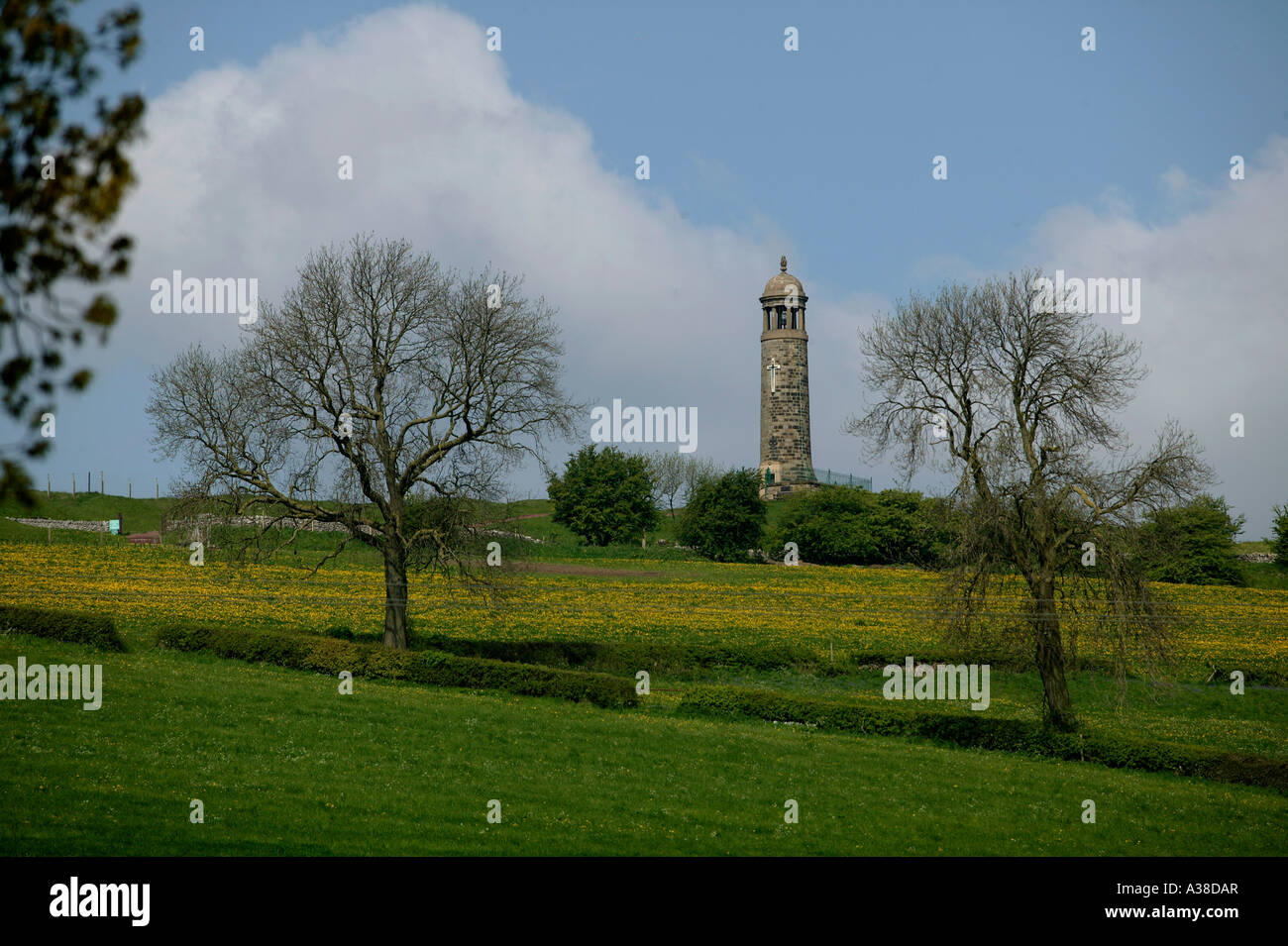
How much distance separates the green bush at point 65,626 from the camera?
3194 centimetres

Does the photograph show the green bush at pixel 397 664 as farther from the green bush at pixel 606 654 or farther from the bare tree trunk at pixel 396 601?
the green bush at pixel 606 654

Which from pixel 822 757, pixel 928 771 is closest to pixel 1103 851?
pixel 928 771

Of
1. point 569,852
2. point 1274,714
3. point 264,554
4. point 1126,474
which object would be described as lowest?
point 1274,714

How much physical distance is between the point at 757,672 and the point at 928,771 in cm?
1604

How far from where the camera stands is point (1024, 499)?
3181 centimetres

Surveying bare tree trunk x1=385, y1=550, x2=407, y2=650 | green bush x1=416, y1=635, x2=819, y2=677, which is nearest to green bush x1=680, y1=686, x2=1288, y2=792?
green bush x1=416, y1=635, x2=819, y2=677

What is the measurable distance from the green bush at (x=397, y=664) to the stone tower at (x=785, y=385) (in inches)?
3108

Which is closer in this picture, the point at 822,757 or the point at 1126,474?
the point at 822,757

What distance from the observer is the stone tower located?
111 m

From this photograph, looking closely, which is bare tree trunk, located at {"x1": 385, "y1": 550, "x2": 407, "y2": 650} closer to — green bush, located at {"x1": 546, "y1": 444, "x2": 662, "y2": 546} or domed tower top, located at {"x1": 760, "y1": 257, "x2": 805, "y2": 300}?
green bush, located at {"x1": 546, "y1": 444, "x2": 662, "y2": 546}

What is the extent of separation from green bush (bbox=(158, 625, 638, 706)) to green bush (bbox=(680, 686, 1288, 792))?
123 inches

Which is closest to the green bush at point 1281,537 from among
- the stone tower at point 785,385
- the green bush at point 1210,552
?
the green bush at point 1210,552

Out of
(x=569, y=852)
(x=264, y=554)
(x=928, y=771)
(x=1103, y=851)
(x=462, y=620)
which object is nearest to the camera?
(x=569, y=852)
